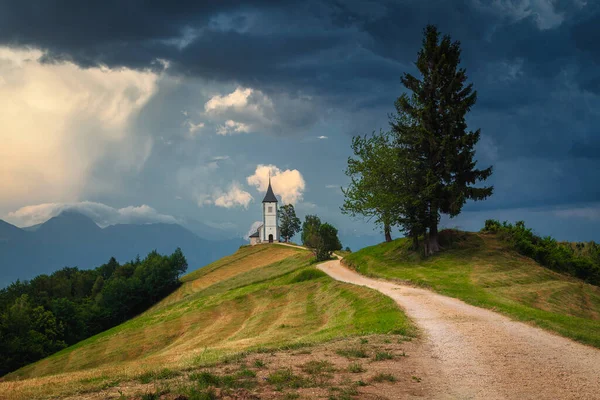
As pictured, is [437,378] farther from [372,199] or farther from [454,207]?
[372,199]

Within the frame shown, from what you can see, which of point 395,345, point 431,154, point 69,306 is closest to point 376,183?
point 431,154

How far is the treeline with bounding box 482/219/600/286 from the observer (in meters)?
49.7

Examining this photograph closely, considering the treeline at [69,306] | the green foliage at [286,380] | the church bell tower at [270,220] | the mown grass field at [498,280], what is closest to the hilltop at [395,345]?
the green foliage at [286,380]

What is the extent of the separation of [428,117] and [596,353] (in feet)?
128

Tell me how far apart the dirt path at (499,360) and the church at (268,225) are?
465 ft

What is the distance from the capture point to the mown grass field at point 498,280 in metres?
23.8

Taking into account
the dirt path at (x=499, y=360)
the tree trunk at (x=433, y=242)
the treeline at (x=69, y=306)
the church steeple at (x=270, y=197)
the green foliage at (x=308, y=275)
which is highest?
the church steeple at (x=270, y=197)

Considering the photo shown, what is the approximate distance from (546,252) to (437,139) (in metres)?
17.7

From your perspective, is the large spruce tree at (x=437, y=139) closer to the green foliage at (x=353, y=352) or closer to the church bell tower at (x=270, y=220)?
the green foliage at (x=353, y=352)

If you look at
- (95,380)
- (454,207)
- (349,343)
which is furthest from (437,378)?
(454,207)

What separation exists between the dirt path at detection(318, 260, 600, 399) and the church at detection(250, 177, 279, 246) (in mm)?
141776

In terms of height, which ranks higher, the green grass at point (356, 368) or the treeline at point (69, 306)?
the green grass at point (356, 368)

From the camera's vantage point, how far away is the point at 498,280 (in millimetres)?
38062

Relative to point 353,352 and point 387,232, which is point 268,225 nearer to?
point 387,232
